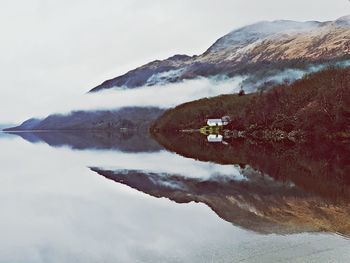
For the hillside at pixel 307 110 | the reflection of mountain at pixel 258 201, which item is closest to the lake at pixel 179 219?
the reflection of mountain at pixel 258 201

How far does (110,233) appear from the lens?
79.1 ft

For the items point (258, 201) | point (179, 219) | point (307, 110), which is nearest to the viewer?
point (179, 219)

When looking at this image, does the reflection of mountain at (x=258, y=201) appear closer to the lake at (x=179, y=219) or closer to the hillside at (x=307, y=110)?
the lake at (x=179, y=219)

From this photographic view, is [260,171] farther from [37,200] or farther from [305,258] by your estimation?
[305,258]

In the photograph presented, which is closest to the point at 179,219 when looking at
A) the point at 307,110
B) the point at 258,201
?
the point at 258,201

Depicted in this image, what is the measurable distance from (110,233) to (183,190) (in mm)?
14907

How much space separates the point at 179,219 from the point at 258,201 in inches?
244

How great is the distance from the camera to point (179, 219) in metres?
26.8

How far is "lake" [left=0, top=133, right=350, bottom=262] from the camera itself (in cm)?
1966

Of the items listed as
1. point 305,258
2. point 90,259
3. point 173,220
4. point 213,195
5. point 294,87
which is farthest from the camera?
point 294,87

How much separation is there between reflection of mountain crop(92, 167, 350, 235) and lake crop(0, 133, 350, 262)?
50 millimetres

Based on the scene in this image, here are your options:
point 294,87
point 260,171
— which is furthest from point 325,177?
point 294,87

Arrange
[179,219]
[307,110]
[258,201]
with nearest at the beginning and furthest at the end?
1. [179,219]
2. [258,201]
3. [307,110]

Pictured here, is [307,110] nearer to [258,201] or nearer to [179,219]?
[258,201]
